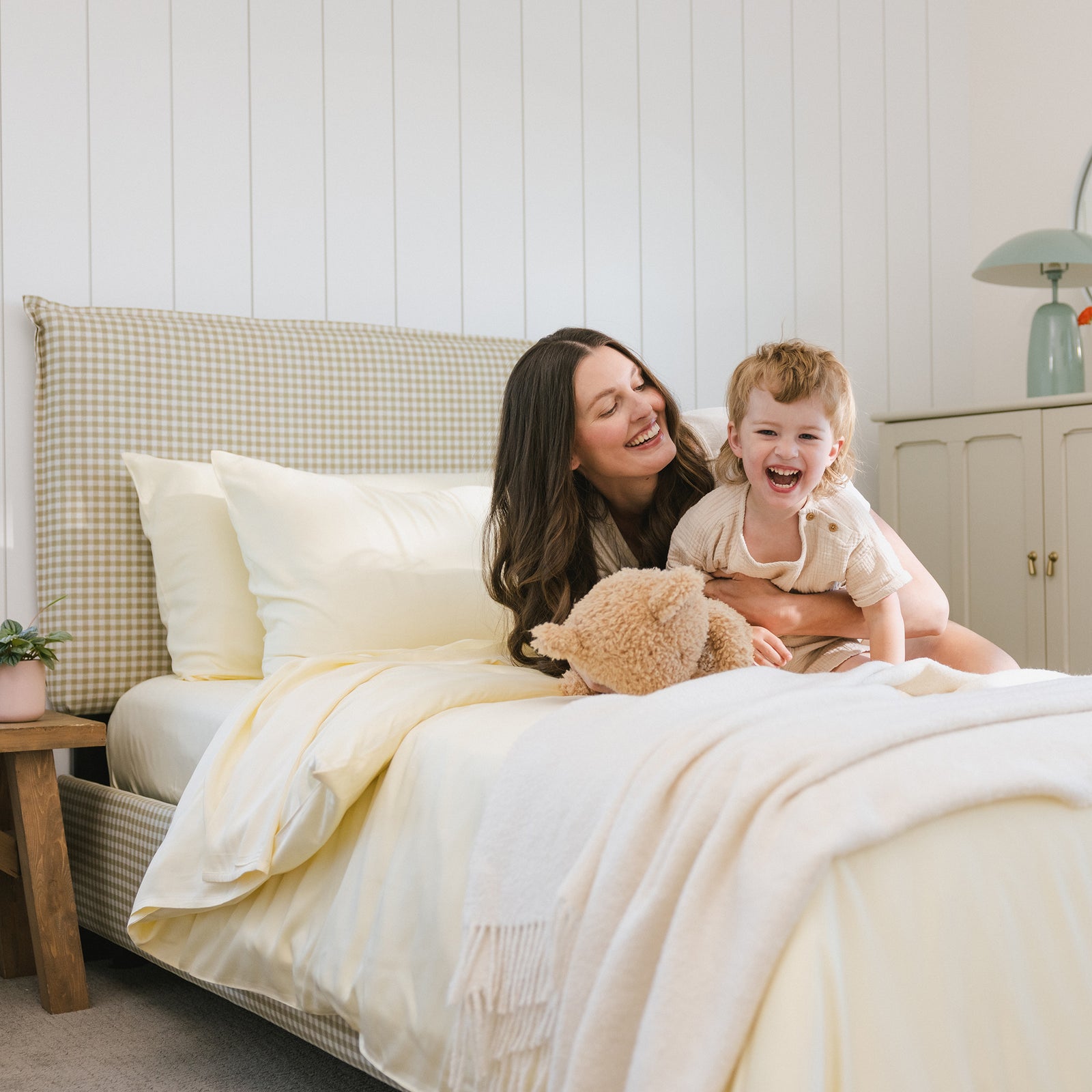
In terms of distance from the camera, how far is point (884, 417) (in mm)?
3211

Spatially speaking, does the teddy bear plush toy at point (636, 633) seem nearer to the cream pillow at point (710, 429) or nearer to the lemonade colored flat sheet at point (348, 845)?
the lemonade colored flat sheet at point (348, 845)

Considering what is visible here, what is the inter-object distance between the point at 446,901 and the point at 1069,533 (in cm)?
208

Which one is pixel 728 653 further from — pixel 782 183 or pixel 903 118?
pixel 903 118

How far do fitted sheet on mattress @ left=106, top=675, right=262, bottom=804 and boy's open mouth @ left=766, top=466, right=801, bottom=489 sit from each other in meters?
0.82

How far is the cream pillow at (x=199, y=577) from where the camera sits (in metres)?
2.13

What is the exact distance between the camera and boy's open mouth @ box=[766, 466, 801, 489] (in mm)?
1637

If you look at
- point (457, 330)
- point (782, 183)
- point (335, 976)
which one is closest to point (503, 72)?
point (457, 330)

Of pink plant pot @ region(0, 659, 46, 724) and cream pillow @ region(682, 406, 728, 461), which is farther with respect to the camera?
cream pillow @ region(682, 406, 728, 461)

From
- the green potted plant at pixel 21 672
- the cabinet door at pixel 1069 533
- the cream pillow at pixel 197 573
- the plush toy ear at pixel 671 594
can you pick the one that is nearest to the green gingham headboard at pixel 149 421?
the cream pillow at pixel 197 573

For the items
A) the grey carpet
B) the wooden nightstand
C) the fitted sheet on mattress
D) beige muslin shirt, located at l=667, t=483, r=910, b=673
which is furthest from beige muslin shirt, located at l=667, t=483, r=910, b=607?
the wooden nightstand

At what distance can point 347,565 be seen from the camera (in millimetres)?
2035

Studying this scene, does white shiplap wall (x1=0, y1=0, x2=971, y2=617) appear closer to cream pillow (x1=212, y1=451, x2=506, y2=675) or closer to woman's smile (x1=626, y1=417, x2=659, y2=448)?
cream pillow (x1=212, y1=451, x2=506, y2=675)

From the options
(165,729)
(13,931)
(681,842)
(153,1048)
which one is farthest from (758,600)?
(13,931)

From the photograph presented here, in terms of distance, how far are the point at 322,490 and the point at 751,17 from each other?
73.3 inches
